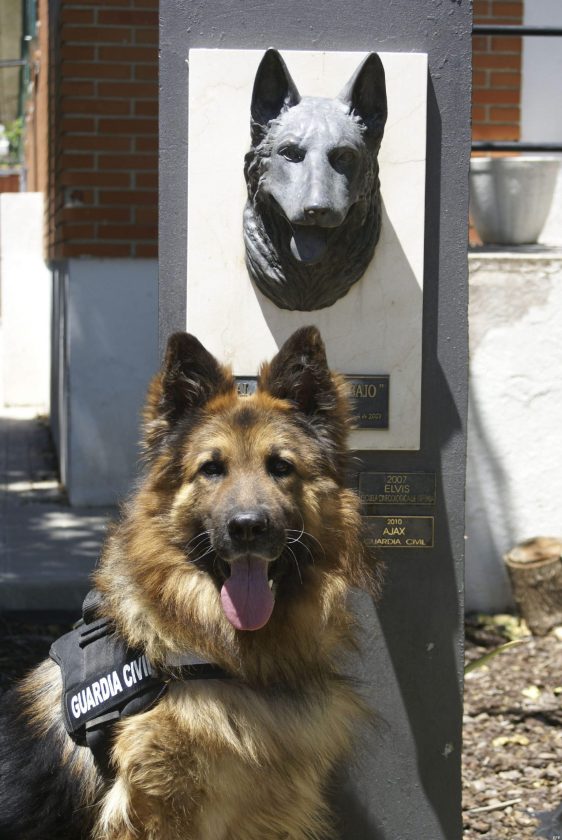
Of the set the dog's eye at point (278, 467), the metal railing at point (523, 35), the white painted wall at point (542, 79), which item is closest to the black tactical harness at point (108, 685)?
the dog's eye at point (278, 467)

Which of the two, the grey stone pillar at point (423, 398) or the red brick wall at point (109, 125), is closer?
the grey stone pillar at point (423, 398)

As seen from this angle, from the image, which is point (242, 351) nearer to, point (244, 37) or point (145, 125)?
point (244, 37)

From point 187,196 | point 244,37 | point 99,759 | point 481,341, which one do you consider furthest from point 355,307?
point 481,341

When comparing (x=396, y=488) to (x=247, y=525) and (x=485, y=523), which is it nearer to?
(x=247, y=525)

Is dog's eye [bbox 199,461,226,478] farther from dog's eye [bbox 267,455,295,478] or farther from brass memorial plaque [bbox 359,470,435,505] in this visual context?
brass memorial plaque [bbox 359,470,435,505]

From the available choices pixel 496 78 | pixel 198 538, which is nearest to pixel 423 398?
pixel 198 538

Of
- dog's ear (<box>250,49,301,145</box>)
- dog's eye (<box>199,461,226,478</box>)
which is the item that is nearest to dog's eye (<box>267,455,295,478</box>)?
dog's eye (<box>199,461,226,478</box>)

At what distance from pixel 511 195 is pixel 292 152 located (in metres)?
3.24

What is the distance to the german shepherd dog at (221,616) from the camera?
3.12m

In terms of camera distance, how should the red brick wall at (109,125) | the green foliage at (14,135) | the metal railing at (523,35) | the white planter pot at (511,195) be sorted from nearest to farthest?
1. the metal railing at (523,35)
2. the white planter pot at (511,195)
3. the red brick wall at (109,125)
4. the green foliage at (14,135)

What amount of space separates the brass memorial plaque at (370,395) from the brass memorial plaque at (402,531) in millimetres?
391

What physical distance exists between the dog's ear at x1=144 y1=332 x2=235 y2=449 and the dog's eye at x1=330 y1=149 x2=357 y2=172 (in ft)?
2.54

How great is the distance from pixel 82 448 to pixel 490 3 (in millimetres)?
4454

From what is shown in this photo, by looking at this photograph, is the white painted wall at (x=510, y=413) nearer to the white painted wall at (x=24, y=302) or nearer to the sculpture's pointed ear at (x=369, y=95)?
the sculpture's pointed ear at (x=369, y=95)
